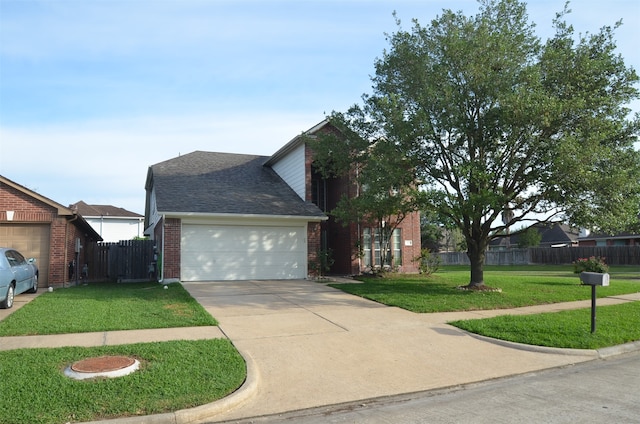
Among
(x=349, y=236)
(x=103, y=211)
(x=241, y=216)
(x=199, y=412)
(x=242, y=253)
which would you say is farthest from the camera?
(x=103, y=211)

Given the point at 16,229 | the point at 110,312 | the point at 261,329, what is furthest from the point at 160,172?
the point at 261,329

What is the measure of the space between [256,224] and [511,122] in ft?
32.6

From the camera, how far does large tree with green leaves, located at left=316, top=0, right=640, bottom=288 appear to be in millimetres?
12836

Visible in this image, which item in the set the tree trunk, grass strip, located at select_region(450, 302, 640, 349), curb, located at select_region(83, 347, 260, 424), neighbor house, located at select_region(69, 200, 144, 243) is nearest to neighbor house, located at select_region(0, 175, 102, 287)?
curb, located at select_region(83, 347, 260, 424)

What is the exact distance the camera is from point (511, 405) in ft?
18.0

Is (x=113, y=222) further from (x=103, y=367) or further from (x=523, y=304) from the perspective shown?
(x=103, y=367)

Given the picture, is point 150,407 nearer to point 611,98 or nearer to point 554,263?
point 611,98

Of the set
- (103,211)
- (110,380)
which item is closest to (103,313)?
(110,380)

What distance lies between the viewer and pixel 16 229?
51.1 feet

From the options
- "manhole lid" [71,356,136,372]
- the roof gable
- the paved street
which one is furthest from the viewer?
the roof gable

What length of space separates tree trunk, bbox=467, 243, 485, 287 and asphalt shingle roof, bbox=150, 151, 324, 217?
6.18 metres

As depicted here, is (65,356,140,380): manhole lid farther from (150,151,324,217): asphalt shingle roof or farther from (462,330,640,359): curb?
(150,151,324,217): asphalt shingle roof

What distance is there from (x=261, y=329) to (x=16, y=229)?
36.2 ft

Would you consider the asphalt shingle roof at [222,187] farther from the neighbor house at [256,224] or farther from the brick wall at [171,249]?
the brick wall at [171,249]
